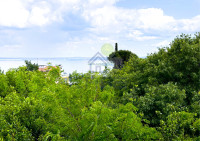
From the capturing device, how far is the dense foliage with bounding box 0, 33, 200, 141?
6.73 m

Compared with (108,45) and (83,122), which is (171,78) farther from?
(108,45)

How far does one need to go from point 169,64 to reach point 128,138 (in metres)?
10.3

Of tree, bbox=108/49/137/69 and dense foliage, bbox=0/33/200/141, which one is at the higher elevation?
tree, bbox=108/49/137/69

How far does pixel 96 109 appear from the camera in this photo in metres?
7.13

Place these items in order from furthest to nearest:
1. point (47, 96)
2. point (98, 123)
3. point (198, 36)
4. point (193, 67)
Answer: point (198, 36)
point (193, 67)
point (47, 96)
point (98, 123)

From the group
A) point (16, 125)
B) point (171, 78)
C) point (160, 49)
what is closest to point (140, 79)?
point (171, 78)

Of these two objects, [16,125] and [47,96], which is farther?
[47,96]

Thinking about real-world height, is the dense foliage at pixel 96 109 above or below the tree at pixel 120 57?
below

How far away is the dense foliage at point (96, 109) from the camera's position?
22.1 ft

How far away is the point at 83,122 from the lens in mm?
7242

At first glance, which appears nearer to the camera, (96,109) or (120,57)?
(96,109)

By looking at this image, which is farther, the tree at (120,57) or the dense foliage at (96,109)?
the tree at (120,57)

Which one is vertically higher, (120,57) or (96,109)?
(120,57)

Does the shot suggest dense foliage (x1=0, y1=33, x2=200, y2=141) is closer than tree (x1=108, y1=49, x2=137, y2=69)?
Yes
